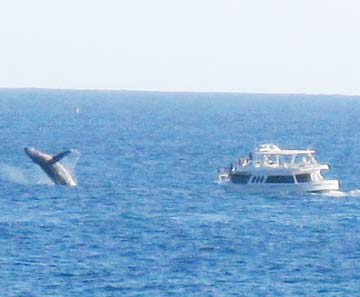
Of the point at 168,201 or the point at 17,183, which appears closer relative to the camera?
the point at 168,201

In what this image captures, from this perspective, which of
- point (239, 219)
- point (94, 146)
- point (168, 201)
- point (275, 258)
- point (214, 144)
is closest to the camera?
point (275, 258)

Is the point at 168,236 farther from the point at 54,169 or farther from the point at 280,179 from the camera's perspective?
the point at 54,169

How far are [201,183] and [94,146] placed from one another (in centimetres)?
4881

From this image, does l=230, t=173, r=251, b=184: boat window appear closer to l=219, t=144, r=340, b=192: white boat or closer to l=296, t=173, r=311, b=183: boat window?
l=219, t=144, r=340, b=192: white boat

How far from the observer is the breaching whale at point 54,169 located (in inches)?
4444

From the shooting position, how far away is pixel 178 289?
6869 cm

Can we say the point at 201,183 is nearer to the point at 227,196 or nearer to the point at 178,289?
the point at 227,196

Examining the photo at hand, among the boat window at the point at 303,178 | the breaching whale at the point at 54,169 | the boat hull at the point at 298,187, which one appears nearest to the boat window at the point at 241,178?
the boat hull at the point at 298,187

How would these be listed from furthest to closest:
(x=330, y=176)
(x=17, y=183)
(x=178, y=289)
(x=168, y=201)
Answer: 1. (x=330, y=176)
2. (x=17, y=183)
3. (x=168, y=201)
4. (x=178, y=289)

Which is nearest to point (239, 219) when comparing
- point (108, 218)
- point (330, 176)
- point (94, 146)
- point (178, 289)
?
point (108, 218)

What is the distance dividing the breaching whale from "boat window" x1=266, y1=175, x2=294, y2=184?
40.5 ft

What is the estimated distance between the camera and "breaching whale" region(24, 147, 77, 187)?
112875mm

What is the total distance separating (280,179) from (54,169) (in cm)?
1507

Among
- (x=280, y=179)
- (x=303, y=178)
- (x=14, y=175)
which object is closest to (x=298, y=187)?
(x=303, y=178)
